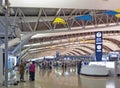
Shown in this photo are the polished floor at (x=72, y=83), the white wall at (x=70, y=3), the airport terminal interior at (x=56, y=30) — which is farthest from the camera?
the polished floor at (x=72, y=83)

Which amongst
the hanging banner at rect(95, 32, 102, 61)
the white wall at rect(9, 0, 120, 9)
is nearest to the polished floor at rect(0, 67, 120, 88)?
the white wall at rect(9, 0, 120, 9)

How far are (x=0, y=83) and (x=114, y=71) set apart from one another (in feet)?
48.3

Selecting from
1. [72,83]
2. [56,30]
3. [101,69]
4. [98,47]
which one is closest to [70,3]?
[72,83]

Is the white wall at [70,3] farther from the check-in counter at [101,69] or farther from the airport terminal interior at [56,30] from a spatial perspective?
the check-in counter at [101,69]

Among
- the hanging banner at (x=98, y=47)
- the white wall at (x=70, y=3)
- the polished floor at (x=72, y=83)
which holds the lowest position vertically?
the polished floor at (x=72, y=83)

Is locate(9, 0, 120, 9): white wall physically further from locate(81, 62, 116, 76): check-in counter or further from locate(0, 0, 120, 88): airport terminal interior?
locate(81, 62, 116, 76): check-in counter

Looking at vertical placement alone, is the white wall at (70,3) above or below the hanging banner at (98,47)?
above

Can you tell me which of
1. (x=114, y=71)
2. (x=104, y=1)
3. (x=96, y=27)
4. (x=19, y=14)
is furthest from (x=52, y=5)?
(x=96, y=27)

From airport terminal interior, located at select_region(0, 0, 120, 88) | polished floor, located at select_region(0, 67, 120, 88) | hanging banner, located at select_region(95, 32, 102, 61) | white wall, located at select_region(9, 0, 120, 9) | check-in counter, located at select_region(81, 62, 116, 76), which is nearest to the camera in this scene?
white wall, located at select_region(9, 0, 120, 9)

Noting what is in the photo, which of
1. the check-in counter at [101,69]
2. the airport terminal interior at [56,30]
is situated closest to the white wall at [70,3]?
the airport terminal interior at [56,30]

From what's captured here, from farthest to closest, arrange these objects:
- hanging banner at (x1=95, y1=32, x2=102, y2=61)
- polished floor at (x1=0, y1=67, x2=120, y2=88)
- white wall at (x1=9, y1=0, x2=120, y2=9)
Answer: hanging banner at (x1=95, y1=32, x2=102, y2=61)
polished floor at (x1=0, y1=67, x2=120, y2=88)
white wall at (x1=9, y1=0, x2=120, y2=9)

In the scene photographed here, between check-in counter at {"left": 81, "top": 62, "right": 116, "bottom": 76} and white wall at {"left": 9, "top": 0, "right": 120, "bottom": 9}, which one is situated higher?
white wall at {"left": 9, "top": 0, "right": 120, "bottom": 9}

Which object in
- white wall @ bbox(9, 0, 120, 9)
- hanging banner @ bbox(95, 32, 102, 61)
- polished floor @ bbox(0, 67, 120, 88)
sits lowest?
polished floor @ bbox(0, 67, 120, 88)

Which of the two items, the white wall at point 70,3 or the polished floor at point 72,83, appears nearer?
the white wall at point 70,3
